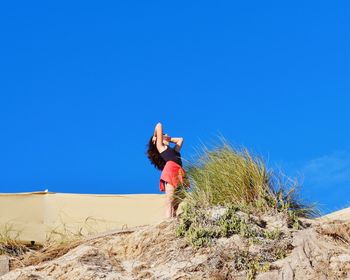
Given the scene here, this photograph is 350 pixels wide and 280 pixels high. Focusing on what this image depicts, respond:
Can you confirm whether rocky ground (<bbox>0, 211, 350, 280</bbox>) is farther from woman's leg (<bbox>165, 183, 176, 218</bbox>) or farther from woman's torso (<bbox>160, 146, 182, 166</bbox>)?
woman's torso (<bbox>160, 146, 182, 166</bbox>)

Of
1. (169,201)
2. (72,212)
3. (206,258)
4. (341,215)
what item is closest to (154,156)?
(169,201)

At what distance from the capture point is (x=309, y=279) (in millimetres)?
7578

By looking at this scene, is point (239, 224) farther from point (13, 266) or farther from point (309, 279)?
point (13, 266)

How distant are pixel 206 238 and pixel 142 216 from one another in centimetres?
352

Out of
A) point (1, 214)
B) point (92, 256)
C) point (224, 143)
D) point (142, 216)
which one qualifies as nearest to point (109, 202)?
point (142, 216)

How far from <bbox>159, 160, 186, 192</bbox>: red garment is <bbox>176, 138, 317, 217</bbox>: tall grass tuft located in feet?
0.41

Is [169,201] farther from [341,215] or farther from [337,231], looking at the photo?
[341,215]

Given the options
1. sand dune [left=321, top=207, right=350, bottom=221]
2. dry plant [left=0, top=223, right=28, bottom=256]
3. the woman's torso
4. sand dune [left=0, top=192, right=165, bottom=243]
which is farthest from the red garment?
dry plant [left=0, top=223, right=28, bottom=256]

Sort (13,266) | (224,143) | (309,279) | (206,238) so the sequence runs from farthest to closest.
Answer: (224,143) → (13,266) → (206,238) → (309,279)

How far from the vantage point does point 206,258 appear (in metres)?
7.84

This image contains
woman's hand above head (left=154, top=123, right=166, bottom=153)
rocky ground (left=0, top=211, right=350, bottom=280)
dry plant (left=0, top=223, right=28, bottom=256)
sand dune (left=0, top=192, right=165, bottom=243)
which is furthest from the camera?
sand dune (left=0, top=192, right=165, bottom=243)

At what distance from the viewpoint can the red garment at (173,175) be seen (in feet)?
32.2

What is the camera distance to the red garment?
9.83 m

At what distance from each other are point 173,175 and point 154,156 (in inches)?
33.2
